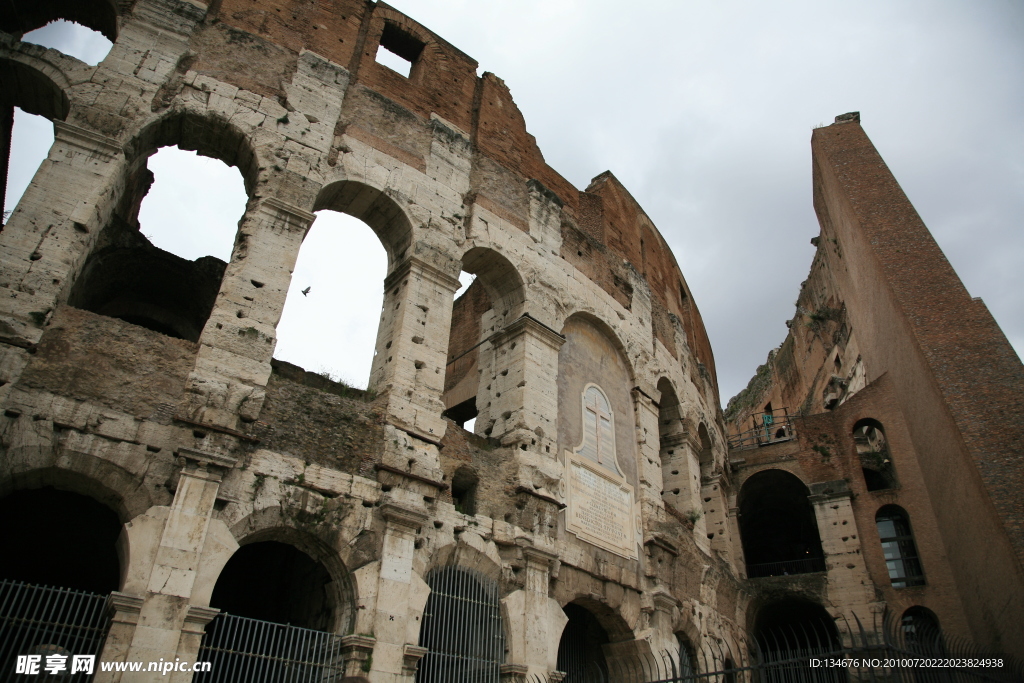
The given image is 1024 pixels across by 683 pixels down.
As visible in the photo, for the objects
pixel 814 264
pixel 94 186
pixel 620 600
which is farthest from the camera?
pixel 814 264

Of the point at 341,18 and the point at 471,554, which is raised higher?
the point at 341,18

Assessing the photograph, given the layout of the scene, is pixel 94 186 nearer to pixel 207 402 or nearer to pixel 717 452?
pixel 207 402

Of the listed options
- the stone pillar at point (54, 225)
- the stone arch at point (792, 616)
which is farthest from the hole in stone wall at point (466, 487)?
the stone arch at point (792, 616)

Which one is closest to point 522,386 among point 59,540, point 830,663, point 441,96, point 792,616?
point 830,663

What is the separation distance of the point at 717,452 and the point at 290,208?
447 inches

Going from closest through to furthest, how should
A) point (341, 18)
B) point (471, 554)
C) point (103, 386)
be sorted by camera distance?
point (103, 386)
point (471, 554)
point (341, 18)

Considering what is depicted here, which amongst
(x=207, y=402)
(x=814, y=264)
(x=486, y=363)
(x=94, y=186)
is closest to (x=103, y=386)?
(x=207, y=402)

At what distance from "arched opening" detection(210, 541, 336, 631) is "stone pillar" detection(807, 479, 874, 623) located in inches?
418

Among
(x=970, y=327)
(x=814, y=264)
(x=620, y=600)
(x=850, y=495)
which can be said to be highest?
(x=814, y=264)

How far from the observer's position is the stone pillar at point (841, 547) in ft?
45.4

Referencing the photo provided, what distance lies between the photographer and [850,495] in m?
14.9

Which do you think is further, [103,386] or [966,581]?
[966,581]

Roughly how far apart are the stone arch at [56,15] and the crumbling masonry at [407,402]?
48 millimetres

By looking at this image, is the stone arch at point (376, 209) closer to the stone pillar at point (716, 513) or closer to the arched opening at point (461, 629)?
the arched opening at point (461, 629)
